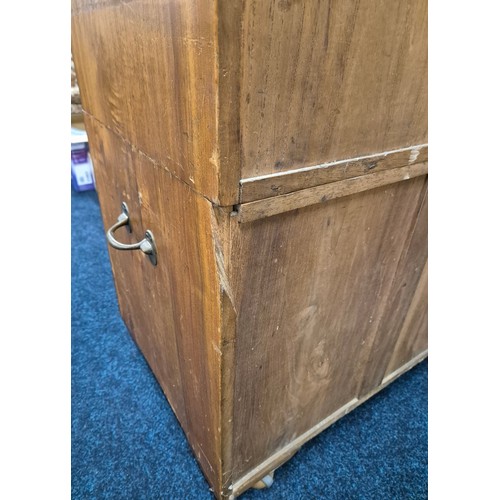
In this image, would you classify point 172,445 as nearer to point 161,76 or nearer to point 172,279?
point 172,279

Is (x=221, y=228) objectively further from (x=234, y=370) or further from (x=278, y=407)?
(x=278, y=407)

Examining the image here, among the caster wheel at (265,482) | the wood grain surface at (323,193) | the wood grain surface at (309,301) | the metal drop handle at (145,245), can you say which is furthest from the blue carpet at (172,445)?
the wood grain surface at (323,193)

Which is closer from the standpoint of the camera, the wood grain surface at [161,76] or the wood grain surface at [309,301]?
the wood grain surface at [161,76]

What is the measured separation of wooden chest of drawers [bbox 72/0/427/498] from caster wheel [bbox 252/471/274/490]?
4cm

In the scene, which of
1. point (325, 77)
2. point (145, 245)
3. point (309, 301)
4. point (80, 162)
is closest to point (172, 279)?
point (145, 245)

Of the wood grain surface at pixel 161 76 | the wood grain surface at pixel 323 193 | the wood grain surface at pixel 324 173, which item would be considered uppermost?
the wood grain surface at pixel 161 76

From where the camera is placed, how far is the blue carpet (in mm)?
877

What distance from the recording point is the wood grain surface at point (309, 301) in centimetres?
53

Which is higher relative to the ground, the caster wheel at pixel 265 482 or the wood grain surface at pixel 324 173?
the wood grain surface at pixel 324 173

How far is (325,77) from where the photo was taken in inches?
16.8

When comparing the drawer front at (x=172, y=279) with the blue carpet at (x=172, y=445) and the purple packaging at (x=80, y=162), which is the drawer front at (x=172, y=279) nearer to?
the blue carpet at (x=172, y=445)

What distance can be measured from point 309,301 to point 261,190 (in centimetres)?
26

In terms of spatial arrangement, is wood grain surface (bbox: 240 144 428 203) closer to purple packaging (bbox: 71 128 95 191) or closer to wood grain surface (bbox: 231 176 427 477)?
wood grain surface (bbox: 231 176 427 477)

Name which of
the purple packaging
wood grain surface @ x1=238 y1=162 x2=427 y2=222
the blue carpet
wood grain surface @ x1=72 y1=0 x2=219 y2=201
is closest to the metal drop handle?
wood grain surface @ x1=72 y1=0 x2=219 y2=201
